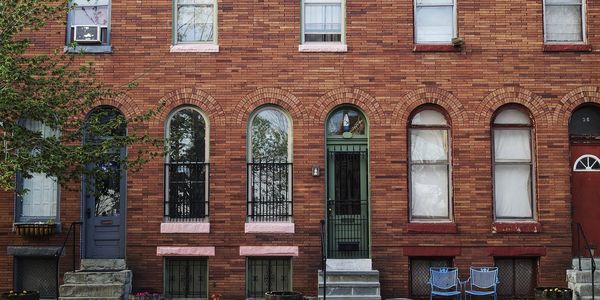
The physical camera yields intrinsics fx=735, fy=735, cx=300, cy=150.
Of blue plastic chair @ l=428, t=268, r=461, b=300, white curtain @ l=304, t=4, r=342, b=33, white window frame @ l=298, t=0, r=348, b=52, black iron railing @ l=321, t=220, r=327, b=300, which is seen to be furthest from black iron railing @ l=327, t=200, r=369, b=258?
white curtain @ l=304, t=4, r=342, b=33

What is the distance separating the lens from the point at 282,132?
1406 centimetres

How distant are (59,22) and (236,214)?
4.97 meters

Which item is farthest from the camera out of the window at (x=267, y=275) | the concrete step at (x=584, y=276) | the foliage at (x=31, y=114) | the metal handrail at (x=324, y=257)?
the window at (x=267, y=275)

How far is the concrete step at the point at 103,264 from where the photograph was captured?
13562 millimetres

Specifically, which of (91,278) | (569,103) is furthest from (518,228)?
(91,278)

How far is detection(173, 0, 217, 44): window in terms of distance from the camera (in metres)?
14.2

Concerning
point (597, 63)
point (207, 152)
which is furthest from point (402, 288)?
point (597, 63)

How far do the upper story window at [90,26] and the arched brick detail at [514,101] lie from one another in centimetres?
721

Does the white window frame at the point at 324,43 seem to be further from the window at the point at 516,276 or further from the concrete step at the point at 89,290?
the concrete step at the point at 89,290

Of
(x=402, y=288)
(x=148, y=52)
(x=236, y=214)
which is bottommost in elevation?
(x=402, y=288)

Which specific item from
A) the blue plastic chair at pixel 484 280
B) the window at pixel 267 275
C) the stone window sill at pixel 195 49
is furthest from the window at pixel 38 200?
the blue plastic chair at pixel 484 280

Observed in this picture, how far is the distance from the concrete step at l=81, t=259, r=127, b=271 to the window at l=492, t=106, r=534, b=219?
716 cm

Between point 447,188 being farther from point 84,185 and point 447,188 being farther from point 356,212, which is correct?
point 84,185

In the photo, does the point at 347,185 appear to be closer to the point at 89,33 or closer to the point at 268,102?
the point at 268,102
